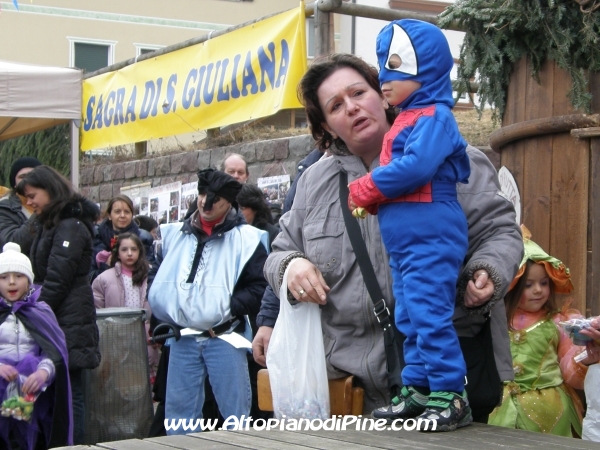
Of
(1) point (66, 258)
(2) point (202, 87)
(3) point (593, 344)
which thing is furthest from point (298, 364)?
(2) point (202, 87)

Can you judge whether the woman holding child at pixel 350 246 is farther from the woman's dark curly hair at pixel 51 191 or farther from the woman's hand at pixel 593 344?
the woman's dark curly hair at pixel 51 191

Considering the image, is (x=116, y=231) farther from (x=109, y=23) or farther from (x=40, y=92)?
(x=109, y=23)

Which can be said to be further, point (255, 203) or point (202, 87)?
point (202, 87)

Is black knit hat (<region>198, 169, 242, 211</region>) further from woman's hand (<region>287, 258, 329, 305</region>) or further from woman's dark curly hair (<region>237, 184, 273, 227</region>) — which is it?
woman's hand (<region>287, 258, 329, 305</region>)

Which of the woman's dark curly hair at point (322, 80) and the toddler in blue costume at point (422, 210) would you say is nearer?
the toddler in blue costume at point (422, 210)

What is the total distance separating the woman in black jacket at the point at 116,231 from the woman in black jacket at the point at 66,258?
2050 mm

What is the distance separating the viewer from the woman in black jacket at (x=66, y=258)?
20.9 ft

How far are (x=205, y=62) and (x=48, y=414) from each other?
4.82 meters

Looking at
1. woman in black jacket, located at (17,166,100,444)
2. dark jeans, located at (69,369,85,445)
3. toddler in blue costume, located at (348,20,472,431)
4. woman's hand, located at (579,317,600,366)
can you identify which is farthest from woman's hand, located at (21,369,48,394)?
toddler in blue costume, located at (348,20,472,431)

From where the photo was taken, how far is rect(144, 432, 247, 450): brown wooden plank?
7.68 ft

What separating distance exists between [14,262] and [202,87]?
167 inches

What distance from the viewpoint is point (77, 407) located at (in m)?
6.71

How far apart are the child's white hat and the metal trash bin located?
1266 mm

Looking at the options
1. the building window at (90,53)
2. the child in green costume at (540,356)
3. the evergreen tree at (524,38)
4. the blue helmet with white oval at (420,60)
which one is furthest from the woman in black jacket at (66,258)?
the building window at (90,53)
